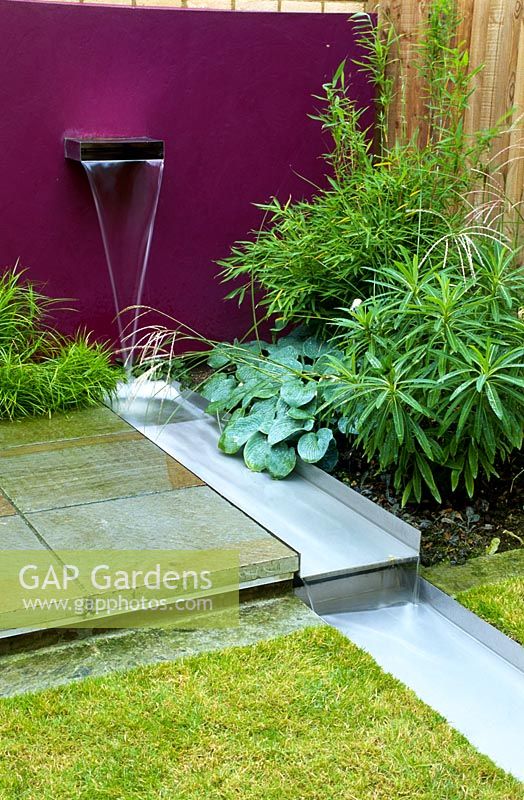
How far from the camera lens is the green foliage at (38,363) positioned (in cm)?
426

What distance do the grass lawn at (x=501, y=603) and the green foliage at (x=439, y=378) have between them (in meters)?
0.37

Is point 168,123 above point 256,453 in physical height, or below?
above

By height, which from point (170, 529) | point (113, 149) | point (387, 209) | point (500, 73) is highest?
point (500, 73)

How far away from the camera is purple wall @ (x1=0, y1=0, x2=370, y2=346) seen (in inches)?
181

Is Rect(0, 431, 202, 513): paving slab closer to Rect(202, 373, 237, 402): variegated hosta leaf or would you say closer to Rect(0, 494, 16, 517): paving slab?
Rect(0, 494, 16, 517): paving slab

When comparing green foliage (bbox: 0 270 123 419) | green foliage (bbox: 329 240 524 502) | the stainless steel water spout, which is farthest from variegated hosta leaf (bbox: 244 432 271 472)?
the stainless steel water spout

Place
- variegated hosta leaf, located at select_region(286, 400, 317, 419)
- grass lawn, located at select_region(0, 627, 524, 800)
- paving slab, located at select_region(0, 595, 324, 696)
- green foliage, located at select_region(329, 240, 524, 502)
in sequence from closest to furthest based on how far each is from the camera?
grass lawn, located at select_region(0, 627, 524, 800) → paving slab, located at select_region(0, 595, 324, 696) → green foliage, located at select_region(329, 240, 524, 502) → variegated hosta leaf, located at select_region(286, 400, 317, 419)

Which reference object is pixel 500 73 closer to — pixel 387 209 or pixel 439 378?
pixel 387 209

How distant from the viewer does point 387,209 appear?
13.3 feet

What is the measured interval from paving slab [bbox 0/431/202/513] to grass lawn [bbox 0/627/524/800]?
3.43 ft

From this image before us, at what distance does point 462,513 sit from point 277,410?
34.3 inches

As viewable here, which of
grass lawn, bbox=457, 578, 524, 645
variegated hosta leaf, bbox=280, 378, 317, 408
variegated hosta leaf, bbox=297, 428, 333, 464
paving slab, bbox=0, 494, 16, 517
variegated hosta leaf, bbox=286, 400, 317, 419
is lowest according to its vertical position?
grass lawn, bbox=457, 578, 524, 645

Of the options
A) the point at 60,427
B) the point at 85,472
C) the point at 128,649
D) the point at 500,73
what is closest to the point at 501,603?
the point at 128,649

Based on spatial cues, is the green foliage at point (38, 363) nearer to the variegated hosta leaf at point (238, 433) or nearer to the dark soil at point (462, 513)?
the variegated hosta leaf at point (238, 433)
